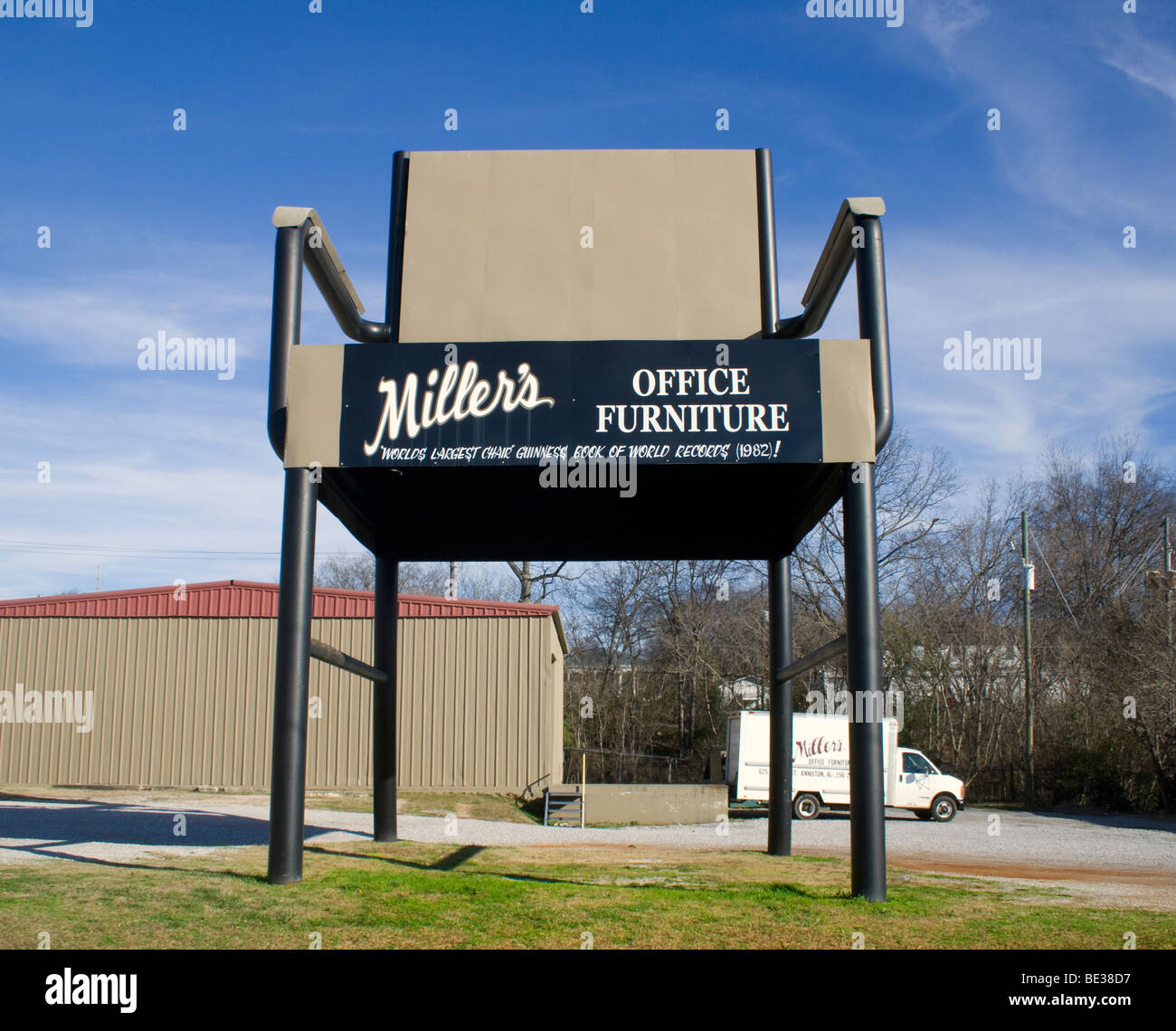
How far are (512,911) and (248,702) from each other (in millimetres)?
19758

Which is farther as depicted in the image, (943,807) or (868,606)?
(943,807)

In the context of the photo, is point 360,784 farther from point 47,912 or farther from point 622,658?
point 622,658

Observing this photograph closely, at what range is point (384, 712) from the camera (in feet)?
38.3

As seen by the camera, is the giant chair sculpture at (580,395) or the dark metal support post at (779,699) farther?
the dark metal support post at (779,699)

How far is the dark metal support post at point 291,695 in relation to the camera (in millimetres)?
7781

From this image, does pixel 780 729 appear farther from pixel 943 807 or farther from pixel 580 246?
pixel 943 807

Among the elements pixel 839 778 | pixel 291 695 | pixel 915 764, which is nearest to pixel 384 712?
pixel 291 695

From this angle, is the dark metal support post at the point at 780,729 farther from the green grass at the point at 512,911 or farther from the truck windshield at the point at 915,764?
the truck windshield at the point at 915,764

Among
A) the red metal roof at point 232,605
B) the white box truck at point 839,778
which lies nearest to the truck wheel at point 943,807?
the white box truck at point 839,778

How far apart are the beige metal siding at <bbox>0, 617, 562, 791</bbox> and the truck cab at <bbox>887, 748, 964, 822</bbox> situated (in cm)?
894

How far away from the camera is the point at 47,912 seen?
6.32 metres

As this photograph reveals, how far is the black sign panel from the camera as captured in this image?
8148 mm

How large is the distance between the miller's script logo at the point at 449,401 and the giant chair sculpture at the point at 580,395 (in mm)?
17
